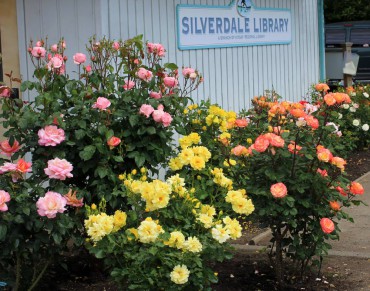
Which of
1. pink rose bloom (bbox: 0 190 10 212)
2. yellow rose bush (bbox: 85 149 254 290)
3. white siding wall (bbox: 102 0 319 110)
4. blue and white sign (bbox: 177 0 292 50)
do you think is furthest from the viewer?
blue and white sign (bbox: 177 0 292 50)

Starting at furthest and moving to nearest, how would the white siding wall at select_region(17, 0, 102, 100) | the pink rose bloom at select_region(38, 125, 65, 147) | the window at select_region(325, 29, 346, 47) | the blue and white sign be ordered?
1. the window at select_region(325, 29, 346, 47)
2. the blue and white sign
3. the white siding wall at select_region(17, 0, 102, 100)
4. the pink rose bloom at select_region(38, 125, 65, 147)

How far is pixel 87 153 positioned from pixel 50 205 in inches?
25.4

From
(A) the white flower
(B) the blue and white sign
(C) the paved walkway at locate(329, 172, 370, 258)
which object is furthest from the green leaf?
(A) the white flower

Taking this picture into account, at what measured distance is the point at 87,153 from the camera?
17.6ft

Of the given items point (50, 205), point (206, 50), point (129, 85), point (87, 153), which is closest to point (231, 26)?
point (206, 50)

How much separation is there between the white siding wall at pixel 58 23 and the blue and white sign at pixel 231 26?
1407 mm

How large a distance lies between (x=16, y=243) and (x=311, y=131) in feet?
7.12

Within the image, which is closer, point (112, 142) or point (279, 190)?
point (279, 190)

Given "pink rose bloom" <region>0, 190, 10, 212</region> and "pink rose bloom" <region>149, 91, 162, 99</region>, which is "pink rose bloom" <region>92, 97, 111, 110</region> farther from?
"pink rose bloom" <region>0, 190, 10, 212</region>

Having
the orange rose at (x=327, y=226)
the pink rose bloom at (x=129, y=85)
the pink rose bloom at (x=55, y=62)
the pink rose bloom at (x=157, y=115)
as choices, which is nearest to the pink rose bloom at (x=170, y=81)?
the pink rose bloom at (x=129, y=85)

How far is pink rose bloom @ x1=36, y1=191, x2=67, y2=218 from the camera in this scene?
481cm

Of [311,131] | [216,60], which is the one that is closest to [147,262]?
[311,131]

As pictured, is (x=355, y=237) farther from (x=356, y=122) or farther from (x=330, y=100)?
(x=356, y=122)

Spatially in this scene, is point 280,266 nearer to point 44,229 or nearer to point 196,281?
point 196,281
